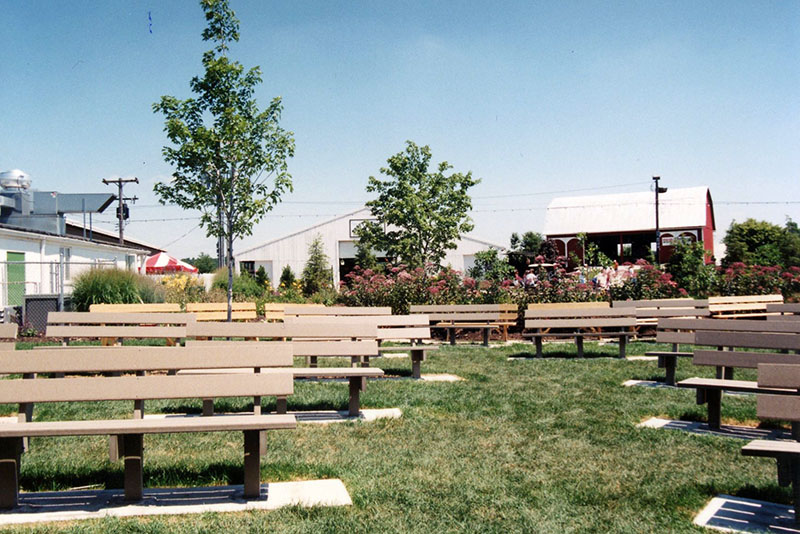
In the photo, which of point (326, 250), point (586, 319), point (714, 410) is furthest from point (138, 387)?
point (326, 250)

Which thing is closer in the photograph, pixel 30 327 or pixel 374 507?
pixel 374 507

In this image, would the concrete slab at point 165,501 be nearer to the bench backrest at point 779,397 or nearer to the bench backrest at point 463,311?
the bench backrest at point 779,397

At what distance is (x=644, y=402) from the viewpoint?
7973 millimetres

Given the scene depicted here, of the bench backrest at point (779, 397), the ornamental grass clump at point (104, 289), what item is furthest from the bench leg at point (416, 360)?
the ornamental grass clump at point (104, 289)

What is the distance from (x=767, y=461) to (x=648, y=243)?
135 feet

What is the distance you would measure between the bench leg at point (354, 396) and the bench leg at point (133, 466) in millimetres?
3011

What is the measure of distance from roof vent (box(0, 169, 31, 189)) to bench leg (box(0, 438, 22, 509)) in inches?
1469

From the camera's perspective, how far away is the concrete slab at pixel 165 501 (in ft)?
13.9

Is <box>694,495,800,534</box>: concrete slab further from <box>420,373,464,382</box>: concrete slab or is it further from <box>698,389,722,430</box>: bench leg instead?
<box>420,373,464,382</box>: concrete slab

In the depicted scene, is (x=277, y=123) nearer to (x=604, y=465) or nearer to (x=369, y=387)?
(x=369, y=387)

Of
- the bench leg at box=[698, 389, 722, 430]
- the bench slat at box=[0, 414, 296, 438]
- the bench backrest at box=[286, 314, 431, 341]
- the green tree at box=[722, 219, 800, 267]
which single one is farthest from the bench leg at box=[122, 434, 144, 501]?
the green tree at box=[722, 219, 800, 267]

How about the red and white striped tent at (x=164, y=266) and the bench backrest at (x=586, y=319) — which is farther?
the red and white striped tent at (x=164, y=266)

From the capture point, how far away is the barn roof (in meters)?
43.4

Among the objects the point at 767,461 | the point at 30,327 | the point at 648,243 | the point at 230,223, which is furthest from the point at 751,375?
the point at 648,243
